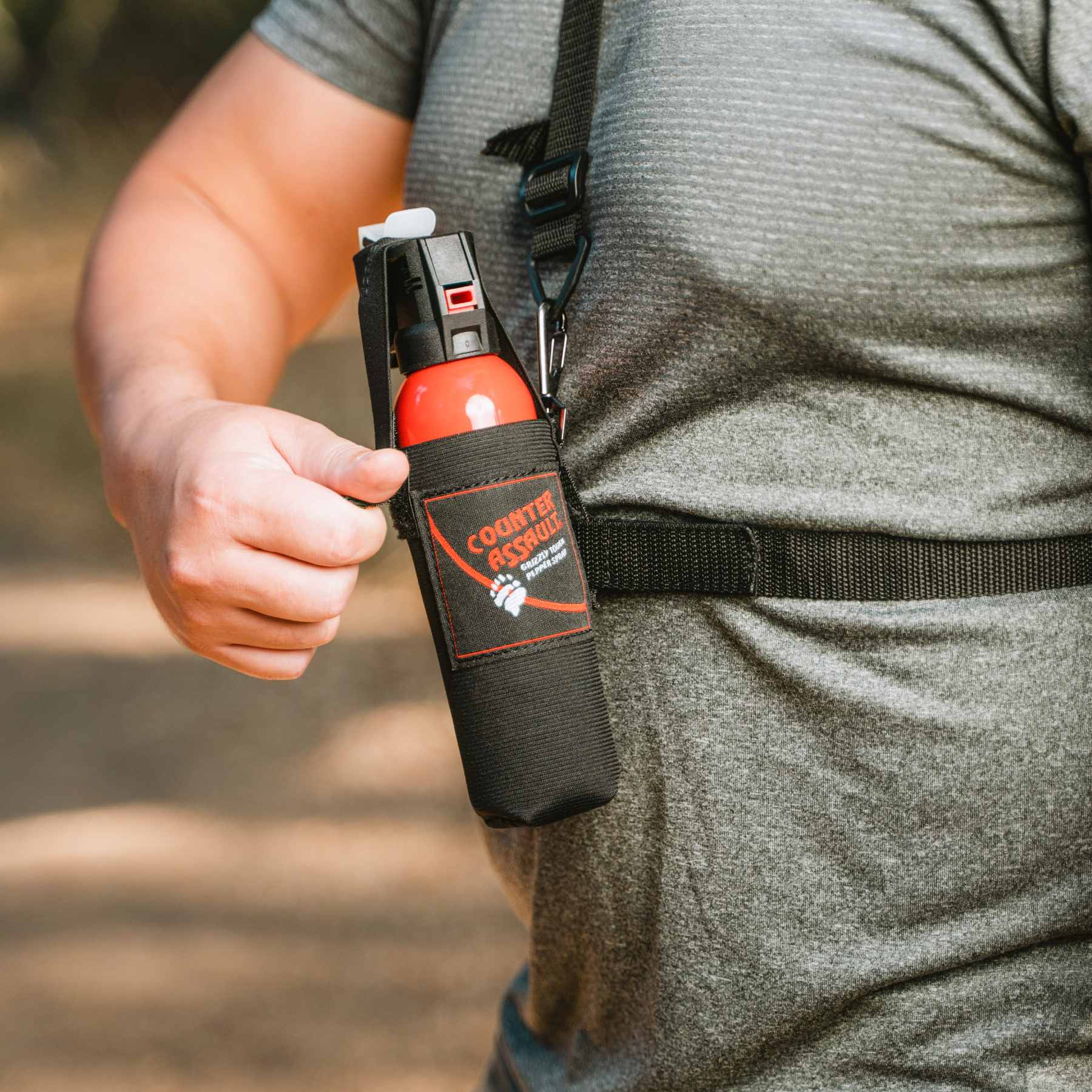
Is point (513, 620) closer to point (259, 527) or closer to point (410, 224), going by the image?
point (259, 527)

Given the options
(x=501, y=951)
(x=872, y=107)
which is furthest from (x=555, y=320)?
(x=501, y=951)

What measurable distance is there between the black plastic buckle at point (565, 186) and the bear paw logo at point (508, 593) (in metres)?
0.25

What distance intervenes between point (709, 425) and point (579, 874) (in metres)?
0.32

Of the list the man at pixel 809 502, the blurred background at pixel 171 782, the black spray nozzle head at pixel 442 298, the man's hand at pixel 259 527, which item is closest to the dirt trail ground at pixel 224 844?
the blurred background at pixel 171 782

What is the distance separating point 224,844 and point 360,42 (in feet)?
7.09

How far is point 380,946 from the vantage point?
7.92ft

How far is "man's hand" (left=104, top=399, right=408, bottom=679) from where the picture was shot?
0.59 m

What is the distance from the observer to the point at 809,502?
2.29ft

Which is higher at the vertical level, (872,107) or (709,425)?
(872,107)

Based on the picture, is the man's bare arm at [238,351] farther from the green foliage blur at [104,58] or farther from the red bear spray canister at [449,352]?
the green foliage blur at [104,58]

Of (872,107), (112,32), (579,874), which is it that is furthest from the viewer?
(112,32)

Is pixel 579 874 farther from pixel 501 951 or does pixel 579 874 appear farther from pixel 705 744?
pixel 501 951

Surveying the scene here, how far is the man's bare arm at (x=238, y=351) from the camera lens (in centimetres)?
61

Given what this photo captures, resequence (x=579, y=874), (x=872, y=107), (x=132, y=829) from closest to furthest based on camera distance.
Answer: (x=872, y=107), (x=579, y=874), (x=132, y=829)
